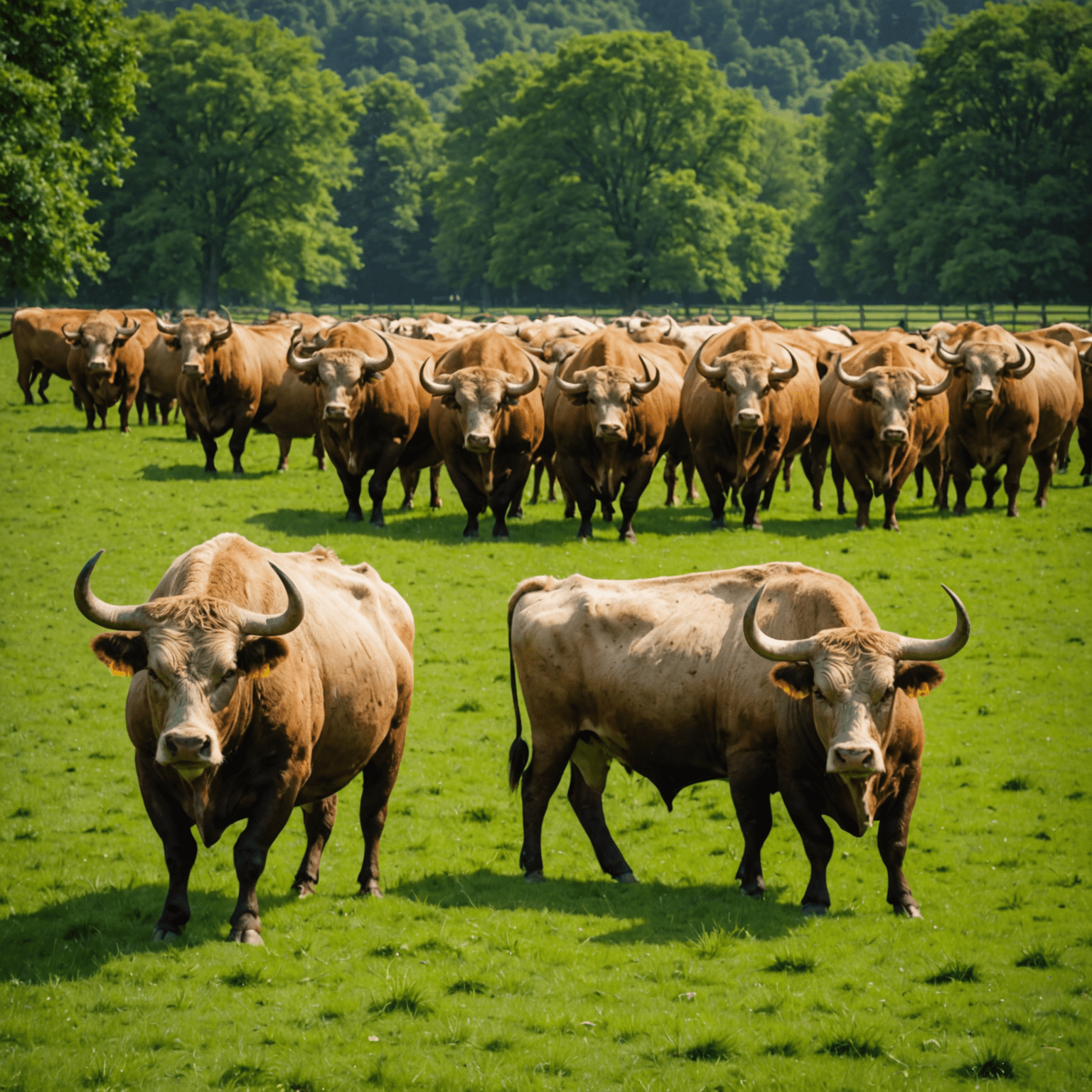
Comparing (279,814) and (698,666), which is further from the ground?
(698,666)

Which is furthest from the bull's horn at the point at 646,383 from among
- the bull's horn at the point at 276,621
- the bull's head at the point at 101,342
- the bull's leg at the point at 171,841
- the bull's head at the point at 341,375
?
the bull's head at the point at 101,342

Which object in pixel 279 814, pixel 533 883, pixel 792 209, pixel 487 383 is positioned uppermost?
pixel 792 209

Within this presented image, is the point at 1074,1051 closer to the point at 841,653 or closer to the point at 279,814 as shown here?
the point at 841,653

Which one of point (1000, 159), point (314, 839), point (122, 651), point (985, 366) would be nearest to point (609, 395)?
point (985, 366)

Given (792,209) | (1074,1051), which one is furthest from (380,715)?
(792,209)

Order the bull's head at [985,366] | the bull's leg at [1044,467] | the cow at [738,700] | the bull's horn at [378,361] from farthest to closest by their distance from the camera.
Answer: the bull's leg at [1044,467]
the bull's head at [985,366]
the bull's horn at [378,361]
the cow at [738,700]

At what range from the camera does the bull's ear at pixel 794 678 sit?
7914mm

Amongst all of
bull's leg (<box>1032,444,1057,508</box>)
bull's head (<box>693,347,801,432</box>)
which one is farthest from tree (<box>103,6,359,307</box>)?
bull's leg (<box>1032,444,1057,508</box>)

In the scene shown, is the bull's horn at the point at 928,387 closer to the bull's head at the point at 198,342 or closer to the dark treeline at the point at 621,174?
the bull's head at the point at 198,342

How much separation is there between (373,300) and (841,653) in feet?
353

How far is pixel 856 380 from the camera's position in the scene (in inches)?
779

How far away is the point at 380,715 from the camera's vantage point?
8820 mm

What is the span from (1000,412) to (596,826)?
562 inches

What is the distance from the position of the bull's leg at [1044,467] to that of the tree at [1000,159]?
4989 centimetres
